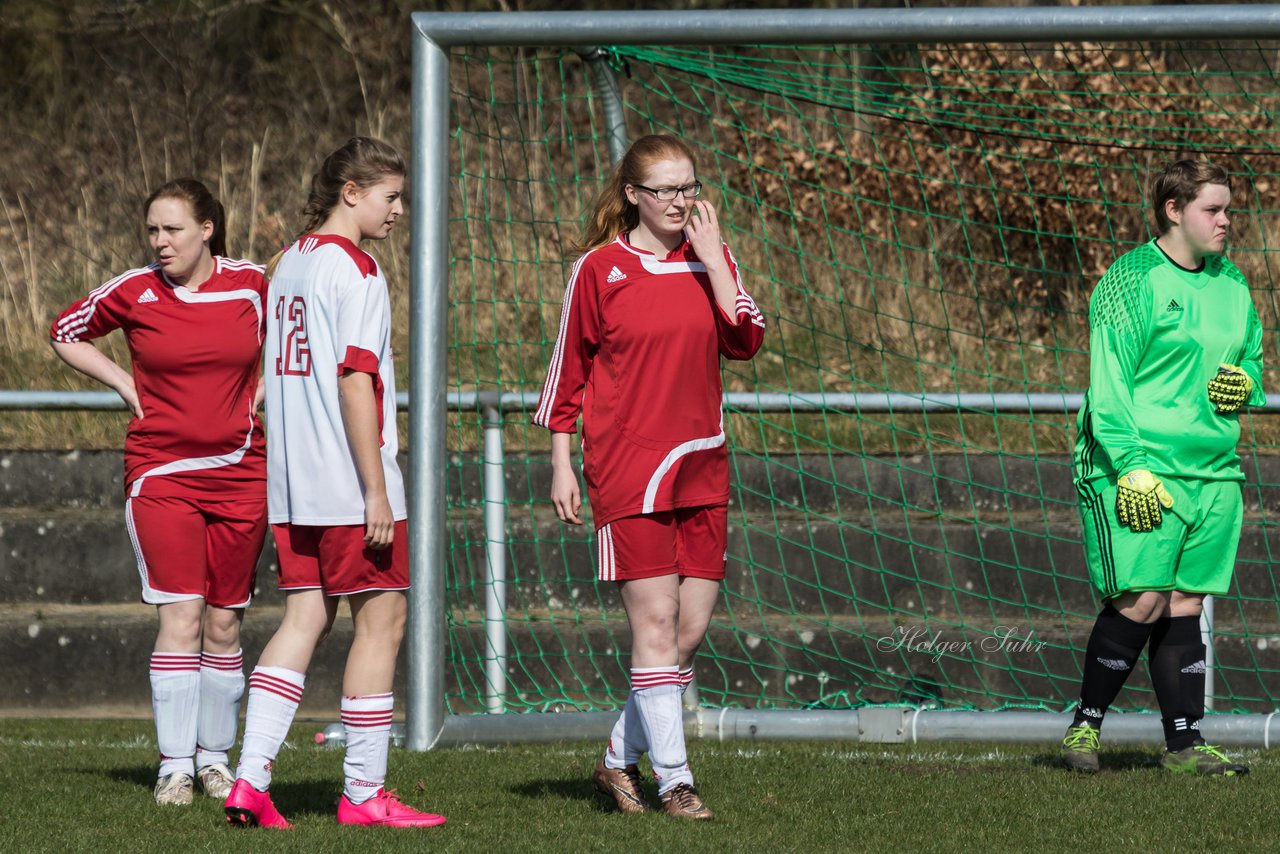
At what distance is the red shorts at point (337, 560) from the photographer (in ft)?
13.6

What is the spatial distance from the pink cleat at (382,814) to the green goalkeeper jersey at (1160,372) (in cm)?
218

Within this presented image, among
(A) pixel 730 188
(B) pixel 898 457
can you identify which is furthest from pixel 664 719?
(A) pixel 730 188

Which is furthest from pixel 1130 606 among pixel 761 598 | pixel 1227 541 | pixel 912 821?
pixel 761 598

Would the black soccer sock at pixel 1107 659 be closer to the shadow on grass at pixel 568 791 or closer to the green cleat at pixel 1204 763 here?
the green cleat at pixel 1204 763

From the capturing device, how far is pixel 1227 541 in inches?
200

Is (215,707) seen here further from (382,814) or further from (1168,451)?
(1168,451)

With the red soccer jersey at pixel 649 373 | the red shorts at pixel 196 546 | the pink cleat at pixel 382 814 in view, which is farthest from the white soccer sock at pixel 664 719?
the red shorts at pixel 196 546

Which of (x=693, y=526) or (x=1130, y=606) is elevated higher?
(x=693, y=526)

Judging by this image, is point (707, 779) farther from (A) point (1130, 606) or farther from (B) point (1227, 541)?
(B) point (1227, 541)

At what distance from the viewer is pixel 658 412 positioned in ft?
14.1

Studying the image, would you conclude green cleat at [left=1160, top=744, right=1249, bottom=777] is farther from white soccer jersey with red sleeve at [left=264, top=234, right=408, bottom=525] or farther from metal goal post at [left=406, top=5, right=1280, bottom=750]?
white soccer jersey with red sleeve at [left=264, top=234, right=408, bottom=525]

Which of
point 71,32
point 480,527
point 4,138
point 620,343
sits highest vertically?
point 71,32

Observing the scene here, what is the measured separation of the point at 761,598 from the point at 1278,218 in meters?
4.27

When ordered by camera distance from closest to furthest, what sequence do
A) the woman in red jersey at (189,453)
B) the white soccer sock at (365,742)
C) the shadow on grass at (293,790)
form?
the white soccer sock at (365,742) < the shadow on grass at (293,790) < the woman in red jersey at (189,453)
